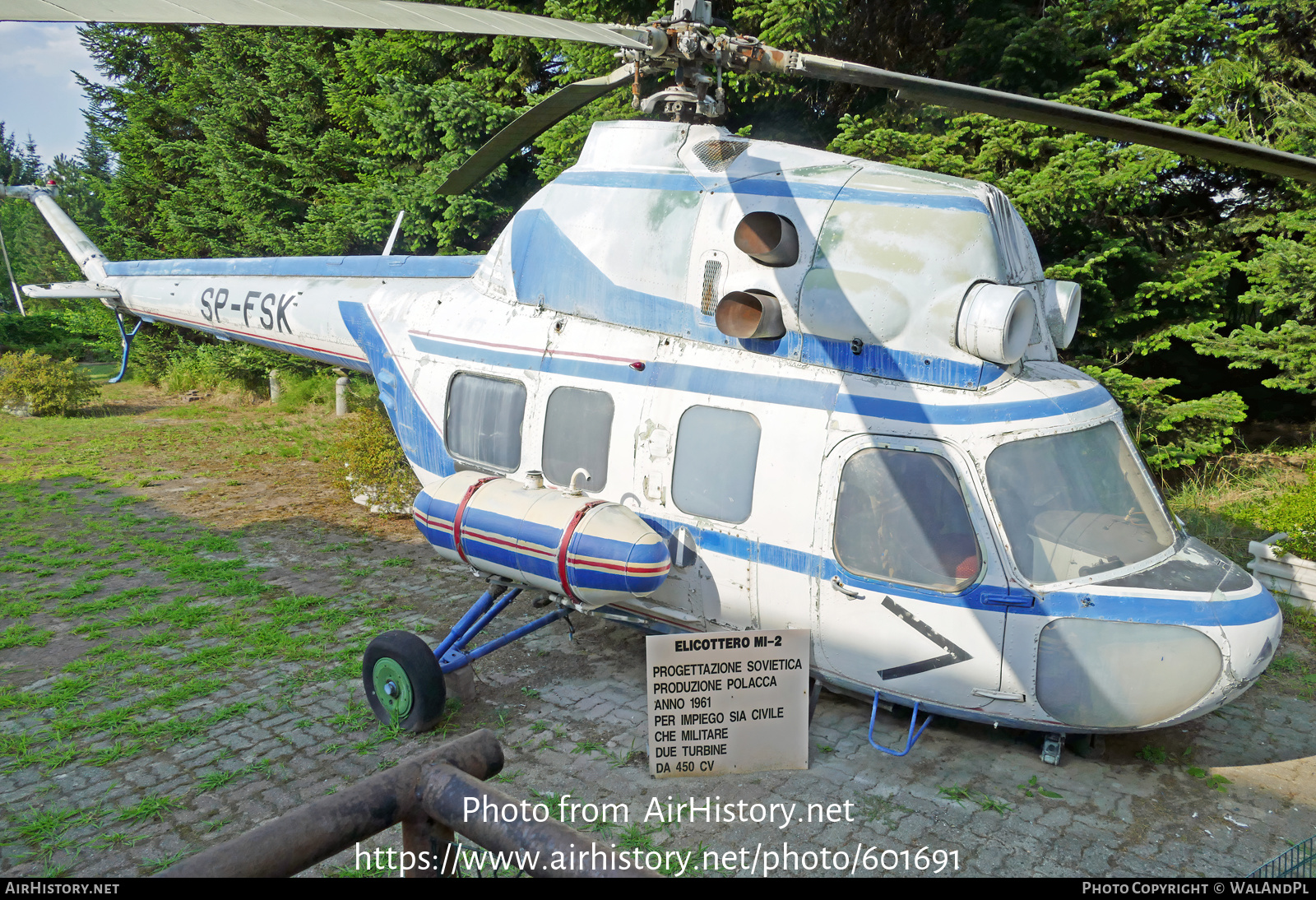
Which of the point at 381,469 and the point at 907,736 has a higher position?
the point at 381,469

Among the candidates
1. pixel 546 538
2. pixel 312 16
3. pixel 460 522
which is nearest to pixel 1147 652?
pixel 546 538

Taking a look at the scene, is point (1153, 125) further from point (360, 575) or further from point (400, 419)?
point (360, 575)

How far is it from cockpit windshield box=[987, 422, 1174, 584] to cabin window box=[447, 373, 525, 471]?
3081 millimetres

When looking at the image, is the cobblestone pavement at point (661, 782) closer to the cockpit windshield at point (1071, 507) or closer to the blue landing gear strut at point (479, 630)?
the blue landing gear strut at point (479, 630)

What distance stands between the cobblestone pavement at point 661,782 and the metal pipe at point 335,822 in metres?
2.48

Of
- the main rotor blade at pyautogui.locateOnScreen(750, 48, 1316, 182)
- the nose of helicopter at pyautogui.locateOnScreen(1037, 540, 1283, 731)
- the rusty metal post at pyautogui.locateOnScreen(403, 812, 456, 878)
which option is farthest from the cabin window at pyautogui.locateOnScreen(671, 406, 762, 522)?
the rusty metal post at pyautogui.locateOnScreen(403, 812, 456, 878)

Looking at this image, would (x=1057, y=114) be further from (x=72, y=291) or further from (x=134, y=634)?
(x=72, y=291)

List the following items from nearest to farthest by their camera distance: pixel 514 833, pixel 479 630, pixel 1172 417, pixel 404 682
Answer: pixel 514 833, pixel 404 682, pixel 479 630, pixel 1172 417

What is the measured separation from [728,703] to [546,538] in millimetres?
1403

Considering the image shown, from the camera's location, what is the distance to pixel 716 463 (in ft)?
16.0

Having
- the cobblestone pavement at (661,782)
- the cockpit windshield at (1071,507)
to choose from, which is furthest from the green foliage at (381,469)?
the cockpit windshield at (1071,507)

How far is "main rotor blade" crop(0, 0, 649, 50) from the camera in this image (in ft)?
7.47

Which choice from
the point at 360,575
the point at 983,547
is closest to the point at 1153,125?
the point at 983,547

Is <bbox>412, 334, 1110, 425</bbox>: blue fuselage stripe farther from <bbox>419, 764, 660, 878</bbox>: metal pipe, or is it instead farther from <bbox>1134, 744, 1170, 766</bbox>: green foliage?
<bbox>419, 764, 660, 878</bbox>: metal pipe
